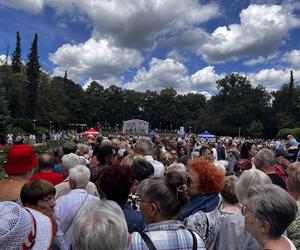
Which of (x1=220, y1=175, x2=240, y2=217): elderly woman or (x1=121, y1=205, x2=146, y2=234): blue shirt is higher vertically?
(x1=220, y1=175, x2=240, y2=217): elderly woman

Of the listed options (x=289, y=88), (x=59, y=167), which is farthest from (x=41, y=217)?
(x=289, y=88)

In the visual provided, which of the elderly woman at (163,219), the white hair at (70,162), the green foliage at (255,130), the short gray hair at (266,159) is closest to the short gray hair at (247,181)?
the elderly woman at (163,219)

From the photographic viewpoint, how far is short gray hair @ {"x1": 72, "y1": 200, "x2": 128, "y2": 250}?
203 centimetres

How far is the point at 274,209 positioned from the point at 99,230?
122cm

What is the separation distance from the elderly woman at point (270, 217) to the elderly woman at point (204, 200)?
30.5 inches

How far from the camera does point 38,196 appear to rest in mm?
3537

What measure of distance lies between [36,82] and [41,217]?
7868cm

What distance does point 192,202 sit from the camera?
3633mm

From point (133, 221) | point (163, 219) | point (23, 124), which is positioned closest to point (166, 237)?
point (163, 219)

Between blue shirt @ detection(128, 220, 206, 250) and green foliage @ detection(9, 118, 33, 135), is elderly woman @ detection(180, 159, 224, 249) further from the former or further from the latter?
green foliage @ detection(9, 118, 33, 135)

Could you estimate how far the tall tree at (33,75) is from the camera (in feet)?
245

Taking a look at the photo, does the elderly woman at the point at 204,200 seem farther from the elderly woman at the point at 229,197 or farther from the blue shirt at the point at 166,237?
the blue shirt at the point at 166,237

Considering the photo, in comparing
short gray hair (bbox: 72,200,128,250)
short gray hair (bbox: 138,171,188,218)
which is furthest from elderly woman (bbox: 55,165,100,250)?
short gray hair (bbox: 72,200,128,250)

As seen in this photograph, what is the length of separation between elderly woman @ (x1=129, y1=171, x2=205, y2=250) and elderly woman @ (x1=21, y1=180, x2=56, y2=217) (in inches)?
44.6
